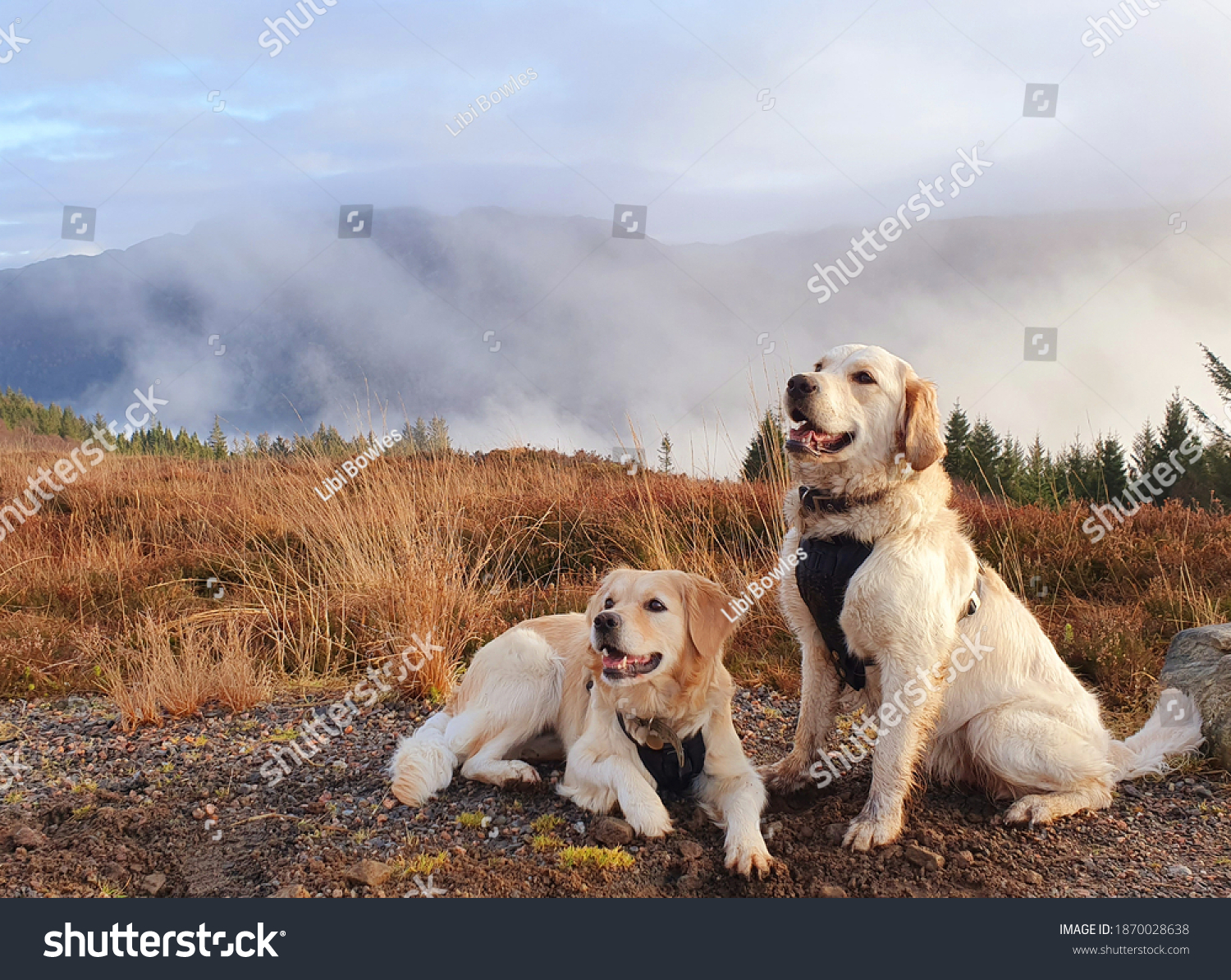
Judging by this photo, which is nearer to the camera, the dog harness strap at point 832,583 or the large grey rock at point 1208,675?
the dog harness strap at point 832,583

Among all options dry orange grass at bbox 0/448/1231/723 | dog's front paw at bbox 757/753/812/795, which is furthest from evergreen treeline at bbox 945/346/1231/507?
dog's front paw at bbox 757/753/812/795

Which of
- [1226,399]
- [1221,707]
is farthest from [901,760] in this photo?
[1226,399]

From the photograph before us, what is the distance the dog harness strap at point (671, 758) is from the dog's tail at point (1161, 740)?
6.56 feet

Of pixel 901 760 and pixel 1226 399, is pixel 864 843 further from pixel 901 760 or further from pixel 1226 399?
pixel 1226 399

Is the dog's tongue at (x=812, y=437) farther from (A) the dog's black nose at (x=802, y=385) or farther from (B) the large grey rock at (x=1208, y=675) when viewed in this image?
(B) the large grey rock at (x=1208, y=675)

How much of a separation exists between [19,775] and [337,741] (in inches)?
60.8

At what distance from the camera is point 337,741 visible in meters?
4.91

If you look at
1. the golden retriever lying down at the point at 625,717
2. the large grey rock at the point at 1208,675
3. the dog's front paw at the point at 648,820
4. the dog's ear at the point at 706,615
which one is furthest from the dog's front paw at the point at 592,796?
the large grey rock at the point at 1208,675

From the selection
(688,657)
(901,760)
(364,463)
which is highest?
(364,463)

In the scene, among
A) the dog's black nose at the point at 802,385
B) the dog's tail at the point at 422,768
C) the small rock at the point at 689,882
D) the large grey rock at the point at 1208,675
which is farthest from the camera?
the large grey rock at the point at 1208,675

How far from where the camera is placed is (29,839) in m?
3.66

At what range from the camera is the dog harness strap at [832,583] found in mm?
3656

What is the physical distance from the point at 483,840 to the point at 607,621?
1084 millimetres

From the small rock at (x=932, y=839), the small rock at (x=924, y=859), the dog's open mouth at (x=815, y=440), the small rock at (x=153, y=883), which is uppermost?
the dog's open mouth at (x=815, y=440)
